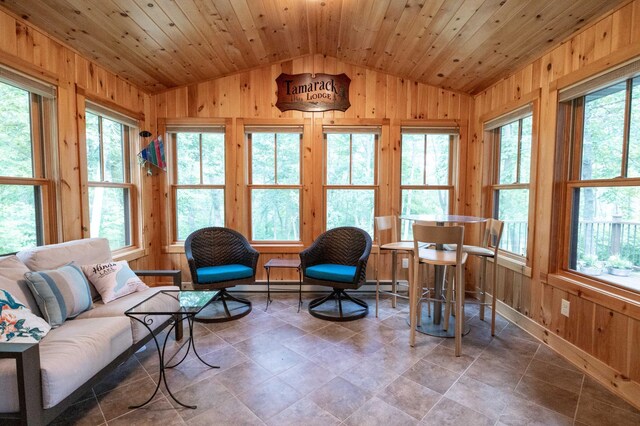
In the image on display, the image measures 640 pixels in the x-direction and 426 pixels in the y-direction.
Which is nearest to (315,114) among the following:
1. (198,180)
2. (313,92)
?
(313,92)

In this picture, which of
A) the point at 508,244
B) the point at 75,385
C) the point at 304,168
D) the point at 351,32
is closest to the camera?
the point at 75,385

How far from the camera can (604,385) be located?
2090mm

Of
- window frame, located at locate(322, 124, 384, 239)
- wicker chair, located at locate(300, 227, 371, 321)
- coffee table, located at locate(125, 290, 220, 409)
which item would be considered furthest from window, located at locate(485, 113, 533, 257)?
coffee table, located at locate(125, 290, 220, 409)

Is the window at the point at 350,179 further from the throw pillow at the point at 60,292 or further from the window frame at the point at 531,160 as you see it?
the throw pillow at the point at 60,292

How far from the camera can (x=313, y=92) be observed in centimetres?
388

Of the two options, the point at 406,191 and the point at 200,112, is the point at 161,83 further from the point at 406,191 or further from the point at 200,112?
the point at 406,191

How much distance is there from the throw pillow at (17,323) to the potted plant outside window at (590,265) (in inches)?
142

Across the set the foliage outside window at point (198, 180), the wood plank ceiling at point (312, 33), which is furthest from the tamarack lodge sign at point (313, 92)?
the foliage outside window at point (198, 180)

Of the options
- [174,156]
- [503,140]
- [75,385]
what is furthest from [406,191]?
[75,385]

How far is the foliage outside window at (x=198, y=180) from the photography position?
3971 mm

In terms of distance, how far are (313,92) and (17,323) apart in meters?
3.41

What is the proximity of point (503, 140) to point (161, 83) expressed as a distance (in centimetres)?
400

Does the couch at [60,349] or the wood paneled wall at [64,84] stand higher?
→ the wood paneled wall at [64,84]

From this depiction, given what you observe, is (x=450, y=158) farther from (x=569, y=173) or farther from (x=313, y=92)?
(x=313, y=92)
